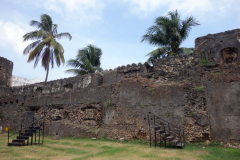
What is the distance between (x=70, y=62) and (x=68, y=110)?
12711mm

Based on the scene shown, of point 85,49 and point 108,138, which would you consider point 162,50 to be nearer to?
point 108,138

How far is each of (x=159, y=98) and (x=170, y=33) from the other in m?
9.50

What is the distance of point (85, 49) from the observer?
26.1 m

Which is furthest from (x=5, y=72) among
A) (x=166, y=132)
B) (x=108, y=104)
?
(x=166, y=132)

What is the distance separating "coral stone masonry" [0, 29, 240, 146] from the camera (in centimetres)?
918

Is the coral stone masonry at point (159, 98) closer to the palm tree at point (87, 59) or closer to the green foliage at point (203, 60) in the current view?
the green foliage at point (203, 60)

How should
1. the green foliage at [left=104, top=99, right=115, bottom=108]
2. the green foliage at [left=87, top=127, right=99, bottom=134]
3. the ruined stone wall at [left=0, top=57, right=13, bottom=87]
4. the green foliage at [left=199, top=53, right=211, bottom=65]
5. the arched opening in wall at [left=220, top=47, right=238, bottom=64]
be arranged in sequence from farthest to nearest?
the ruined stone wall at [left=0, top=57, right=13, bottom=87] < the green foliage at [left=104, top=99, right=115, bottom=108] < the green foliage at [left=87, top=127, right=99, bottom=134] < the arched opening in wall at [left=220, top=47, right=238, bottom=64] < the green foliage at [left=199, top=53, right=211, bottom=65]

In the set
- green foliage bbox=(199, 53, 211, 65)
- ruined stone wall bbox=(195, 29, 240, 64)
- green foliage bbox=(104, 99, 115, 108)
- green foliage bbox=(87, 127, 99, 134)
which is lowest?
green foliage bbox=(87, 127, 99, 134)

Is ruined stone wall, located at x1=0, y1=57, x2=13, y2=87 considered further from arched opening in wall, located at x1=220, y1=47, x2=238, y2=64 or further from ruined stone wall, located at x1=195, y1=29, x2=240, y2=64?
arched opening in wall, located at x1=220, y1=47, x2=238, y2=64

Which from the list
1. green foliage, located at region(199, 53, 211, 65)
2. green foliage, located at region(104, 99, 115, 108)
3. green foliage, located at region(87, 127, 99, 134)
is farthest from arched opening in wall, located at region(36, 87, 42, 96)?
green foliage, located at region(199, 53, 211, 65)

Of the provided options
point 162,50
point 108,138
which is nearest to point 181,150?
point 108,138

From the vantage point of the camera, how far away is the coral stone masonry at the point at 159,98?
918 centimetres

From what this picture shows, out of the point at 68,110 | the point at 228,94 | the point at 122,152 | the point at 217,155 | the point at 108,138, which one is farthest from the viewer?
the point at 68,110

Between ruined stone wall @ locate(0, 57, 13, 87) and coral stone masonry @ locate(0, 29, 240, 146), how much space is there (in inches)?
287
